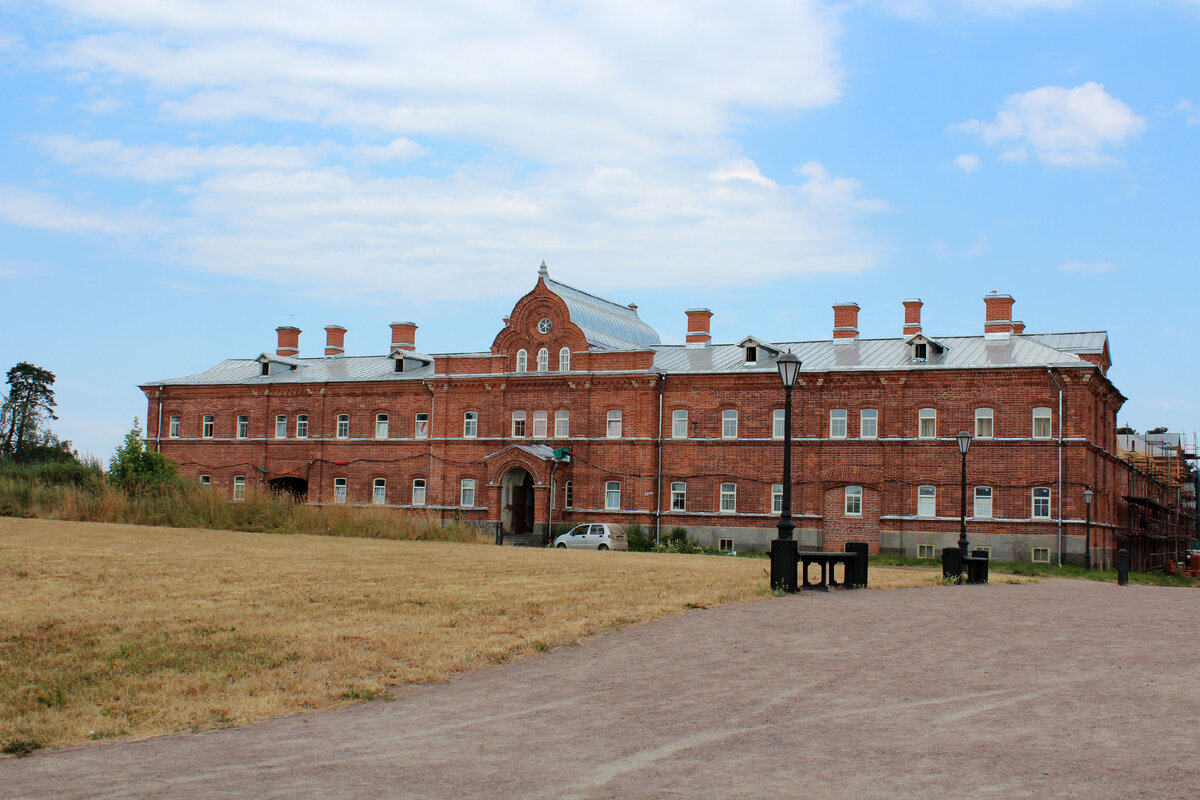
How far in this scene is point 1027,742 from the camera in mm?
8141

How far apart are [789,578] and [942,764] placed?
1100 centimetres

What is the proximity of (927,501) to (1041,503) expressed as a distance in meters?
4.14

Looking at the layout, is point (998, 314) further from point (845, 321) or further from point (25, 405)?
point (25, 405)

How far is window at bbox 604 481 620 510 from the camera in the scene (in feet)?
160

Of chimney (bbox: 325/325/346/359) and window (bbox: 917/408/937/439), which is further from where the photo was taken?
chimney (bbox: 325/325/346/359)

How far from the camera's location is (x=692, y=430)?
48062mm

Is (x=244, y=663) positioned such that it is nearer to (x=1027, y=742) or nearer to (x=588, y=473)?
(x=1027, y=742)

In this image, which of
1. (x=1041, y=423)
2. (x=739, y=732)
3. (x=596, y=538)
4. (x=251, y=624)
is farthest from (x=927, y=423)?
(x=739, y=732)

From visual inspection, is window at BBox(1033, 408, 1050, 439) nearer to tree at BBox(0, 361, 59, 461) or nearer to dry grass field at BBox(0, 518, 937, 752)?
dry grass field at BBox(0, 518, 937, 752)

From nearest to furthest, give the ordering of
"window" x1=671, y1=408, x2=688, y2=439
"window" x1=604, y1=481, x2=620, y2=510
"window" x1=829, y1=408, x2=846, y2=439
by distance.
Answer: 1. "window" x1=829, y1=408, x2=846, y2=439
2. "window" x1=671, y1=408, x2=688, y2=439
3. "window" x1=604, y1=481, x2=620, y2=510

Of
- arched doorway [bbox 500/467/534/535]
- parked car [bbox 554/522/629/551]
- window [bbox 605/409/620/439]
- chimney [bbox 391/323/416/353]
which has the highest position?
chimney [bbox 391/323/416/353]

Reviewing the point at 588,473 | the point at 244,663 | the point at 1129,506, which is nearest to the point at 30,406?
the point at 588,473

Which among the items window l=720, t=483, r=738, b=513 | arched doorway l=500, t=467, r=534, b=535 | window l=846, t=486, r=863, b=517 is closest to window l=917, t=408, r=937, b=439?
window l=846, t=486, r=863, b=517

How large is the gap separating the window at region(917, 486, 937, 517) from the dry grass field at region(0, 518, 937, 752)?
72.0ft
